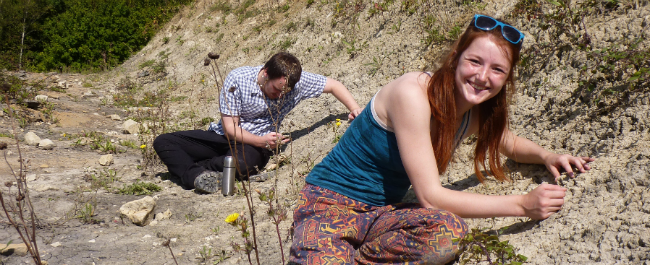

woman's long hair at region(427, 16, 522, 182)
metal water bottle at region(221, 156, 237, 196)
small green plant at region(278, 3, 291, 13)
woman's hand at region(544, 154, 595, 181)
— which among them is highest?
small green plant at region(278, 3, 291, 13)

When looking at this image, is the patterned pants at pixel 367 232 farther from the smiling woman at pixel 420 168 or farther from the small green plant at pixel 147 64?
the small green plant at pixel 147 64

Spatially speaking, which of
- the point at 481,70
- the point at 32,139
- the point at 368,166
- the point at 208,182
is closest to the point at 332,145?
the point at 208,182

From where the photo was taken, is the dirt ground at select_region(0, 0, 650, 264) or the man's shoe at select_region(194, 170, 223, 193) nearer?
the dirt ground at select_region(0, 0, 650, 264)

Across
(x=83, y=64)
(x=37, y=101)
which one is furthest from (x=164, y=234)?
(x=83, y=64)

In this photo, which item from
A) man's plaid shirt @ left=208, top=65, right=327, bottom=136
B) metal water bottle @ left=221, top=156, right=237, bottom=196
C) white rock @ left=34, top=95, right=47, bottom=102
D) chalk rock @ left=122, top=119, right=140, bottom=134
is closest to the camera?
metal water bottle @ left=221, top=156, right=237, bottom=196

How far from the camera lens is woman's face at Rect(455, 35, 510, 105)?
1.93 metres

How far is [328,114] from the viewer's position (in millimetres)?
5020

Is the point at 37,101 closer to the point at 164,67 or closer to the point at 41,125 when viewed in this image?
the point at 41,125

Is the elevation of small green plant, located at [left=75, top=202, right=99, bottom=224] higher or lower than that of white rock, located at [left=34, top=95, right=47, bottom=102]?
lower

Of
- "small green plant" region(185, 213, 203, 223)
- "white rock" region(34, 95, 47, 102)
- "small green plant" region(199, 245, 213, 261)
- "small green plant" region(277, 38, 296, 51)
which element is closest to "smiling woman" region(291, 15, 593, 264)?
"small green plant" region(199, 245, 213, 261)

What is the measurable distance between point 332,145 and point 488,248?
2.54 m

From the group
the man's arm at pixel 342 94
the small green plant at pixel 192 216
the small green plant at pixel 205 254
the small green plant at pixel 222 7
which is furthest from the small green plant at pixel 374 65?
the small green plant at pixel 222 7

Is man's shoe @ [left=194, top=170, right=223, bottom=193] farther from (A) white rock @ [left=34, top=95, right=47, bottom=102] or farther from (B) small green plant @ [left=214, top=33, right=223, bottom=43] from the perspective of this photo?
(B) small green plant @ [left=214, top=33, right=223, bottom=43]

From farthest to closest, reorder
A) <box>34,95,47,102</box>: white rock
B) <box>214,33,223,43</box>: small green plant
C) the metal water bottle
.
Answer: <box>214,33,223,43</box>: small green plant
<box>34,95,47,102</box>: white rock
the metal water bottle
